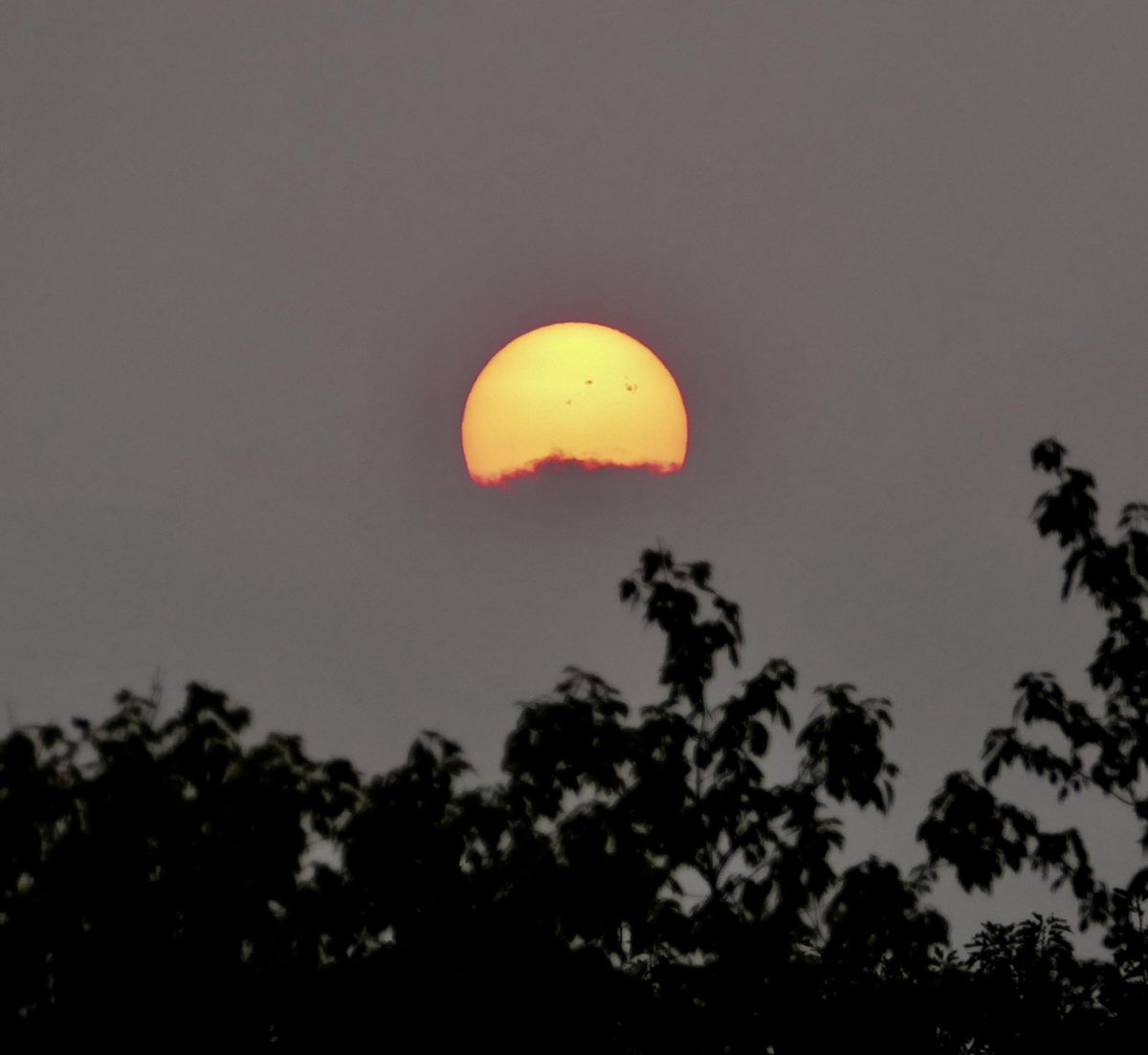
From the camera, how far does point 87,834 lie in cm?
1288

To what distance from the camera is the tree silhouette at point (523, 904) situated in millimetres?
12258

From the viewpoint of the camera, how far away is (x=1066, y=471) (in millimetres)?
15836

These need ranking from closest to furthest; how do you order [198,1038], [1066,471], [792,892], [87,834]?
[198,1038] < [87,834] < [792,892] < [1066,471]

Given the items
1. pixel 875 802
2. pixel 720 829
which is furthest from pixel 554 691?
pixel 875 802

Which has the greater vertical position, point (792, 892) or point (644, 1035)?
point (792, 892)

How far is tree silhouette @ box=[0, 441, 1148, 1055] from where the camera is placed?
40.2 feet

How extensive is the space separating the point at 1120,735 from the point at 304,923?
703 cm

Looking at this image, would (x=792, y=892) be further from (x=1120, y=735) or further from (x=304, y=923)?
(x=304, y=923)

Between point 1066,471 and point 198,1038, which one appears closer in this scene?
point 198,1038

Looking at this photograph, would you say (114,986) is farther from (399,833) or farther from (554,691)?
(554,691)

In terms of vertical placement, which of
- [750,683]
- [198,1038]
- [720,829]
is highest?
[750,683]

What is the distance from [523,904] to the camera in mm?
12867

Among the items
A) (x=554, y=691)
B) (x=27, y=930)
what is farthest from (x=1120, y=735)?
(x=27, y=930)

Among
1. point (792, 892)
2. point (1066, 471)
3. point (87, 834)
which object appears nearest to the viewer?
point (87, 834)
